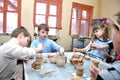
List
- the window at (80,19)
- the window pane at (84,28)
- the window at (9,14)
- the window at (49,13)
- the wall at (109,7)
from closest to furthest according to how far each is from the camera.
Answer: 1. the window at (9,14)
2. the window at (49,13)
3. the wall at (109,7)
4. the window at (80,19)
5. the window pane at (84,28)

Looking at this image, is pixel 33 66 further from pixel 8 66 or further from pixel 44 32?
pixel 44 32

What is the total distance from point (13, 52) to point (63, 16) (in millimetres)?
5644

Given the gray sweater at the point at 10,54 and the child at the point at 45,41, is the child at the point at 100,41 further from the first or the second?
the gray sweater at the point at 10,54

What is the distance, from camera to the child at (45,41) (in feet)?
9.12

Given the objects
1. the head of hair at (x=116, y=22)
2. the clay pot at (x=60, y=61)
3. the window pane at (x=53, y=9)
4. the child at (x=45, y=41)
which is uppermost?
the window pane at (x=53, y=9)

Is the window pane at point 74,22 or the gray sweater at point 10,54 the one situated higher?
the window pane at point 74,22

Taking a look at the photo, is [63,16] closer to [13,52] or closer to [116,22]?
[13,52]

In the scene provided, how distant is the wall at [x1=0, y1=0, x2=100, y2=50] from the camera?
248 inches

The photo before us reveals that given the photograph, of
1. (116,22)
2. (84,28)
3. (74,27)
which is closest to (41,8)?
(74,27)

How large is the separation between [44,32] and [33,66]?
118 centimetres

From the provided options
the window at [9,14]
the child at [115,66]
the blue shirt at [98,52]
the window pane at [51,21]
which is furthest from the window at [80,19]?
the child at [115,66]

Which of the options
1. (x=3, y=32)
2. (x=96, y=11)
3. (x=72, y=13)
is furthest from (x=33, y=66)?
(x=96, y=11)

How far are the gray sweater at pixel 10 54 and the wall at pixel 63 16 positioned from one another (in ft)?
14.8

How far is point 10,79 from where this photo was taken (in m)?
1.80
